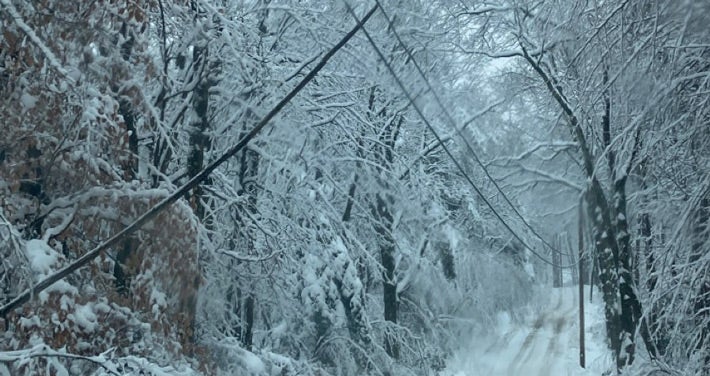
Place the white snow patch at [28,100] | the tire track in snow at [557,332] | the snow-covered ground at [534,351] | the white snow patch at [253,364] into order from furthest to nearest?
the tire track in snow at [557,332]
the snow-covered ground at [534,351]
the white snow patch at [253,364]
the white snow patch at [28,100]

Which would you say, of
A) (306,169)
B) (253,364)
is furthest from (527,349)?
(253,364)

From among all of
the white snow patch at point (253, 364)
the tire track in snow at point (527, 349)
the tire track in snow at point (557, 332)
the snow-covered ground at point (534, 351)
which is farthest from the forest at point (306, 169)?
the tire track in snow at point (557, 332)

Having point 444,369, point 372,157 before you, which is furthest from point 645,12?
point 444,369

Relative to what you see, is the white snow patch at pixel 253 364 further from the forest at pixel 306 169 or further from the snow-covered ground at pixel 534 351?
the snow-covered ground at pixel 534 351

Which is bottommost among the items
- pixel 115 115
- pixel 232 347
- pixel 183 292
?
pixel 232 347

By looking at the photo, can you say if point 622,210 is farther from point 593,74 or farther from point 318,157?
point 593,74

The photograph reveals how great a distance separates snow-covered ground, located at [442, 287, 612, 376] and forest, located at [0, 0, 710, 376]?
3602 mm

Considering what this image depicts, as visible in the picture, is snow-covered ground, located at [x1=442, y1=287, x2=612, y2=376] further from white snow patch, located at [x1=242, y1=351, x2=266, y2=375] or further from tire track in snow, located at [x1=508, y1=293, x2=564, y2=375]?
white snow patch, located at [x1=242, y1=351, x2=266, y2=375]

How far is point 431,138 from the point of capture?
784 inches

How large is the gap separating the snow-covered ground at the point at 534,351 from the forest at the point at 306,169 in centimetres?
360

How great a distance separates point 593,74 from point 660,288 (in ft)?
6.88

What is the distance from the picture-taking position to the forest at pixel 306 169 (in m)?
6.54

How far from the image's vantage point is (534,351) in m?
27.7

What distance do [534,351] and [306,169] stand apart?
17.5 meters
